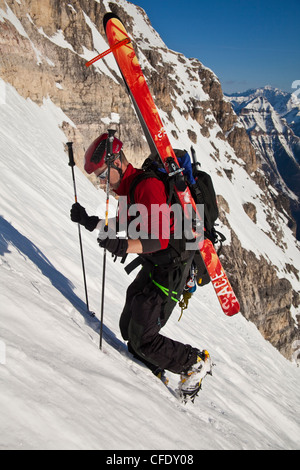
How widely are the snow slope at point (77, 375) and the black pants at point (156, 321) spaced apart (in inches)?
10.6

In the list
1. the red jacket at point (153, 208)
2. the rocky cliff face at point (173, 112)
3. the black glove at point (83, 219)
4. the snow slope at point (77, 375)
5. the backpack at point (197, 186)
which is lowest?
the snow slope at point (77, 375)

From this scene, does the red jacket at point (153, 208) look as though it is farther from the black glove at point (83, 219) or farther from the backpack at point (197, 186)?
the black glove at point (83, 219)

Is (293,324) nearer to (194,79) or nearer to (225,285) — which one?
(225,285)

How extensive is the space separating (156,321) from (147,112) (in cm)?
795

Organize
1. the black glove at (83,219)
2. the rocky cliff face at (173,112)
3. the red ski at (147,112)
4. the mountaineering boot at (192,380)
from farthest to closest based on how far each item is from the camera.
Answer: the rocky cliff face at (173,112) → the red ski at (147,112) → the mountaineering boot at (192,380) → the black glove at (83,219)

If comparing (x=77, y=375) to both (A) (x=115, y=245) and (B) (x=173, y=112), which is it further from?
(B) (x=173, y=112)

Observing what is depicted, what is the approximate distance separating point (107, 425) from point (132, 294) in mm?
1784

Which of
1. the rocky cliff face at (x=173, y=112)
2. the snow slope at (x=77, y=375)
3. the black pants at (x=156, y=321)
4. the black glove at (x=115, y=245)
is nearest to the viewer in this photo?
the snow slope at (x=77, y=375)

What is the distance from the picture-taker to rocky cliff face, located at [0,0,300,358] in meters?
20.5

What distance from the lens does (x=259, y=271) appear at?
46.3m

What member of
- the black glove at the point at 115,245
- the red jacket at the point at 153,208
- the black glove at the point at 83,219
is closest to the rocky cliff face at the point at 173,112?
the black glove at the point at 83,219

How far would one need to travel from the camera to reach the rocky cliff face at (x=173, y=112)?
20.5 m

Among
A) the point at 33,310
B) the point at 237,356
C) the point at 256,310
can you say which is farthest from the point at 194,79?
the point at 33,310

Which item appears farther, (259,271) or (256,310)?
(259,271)
